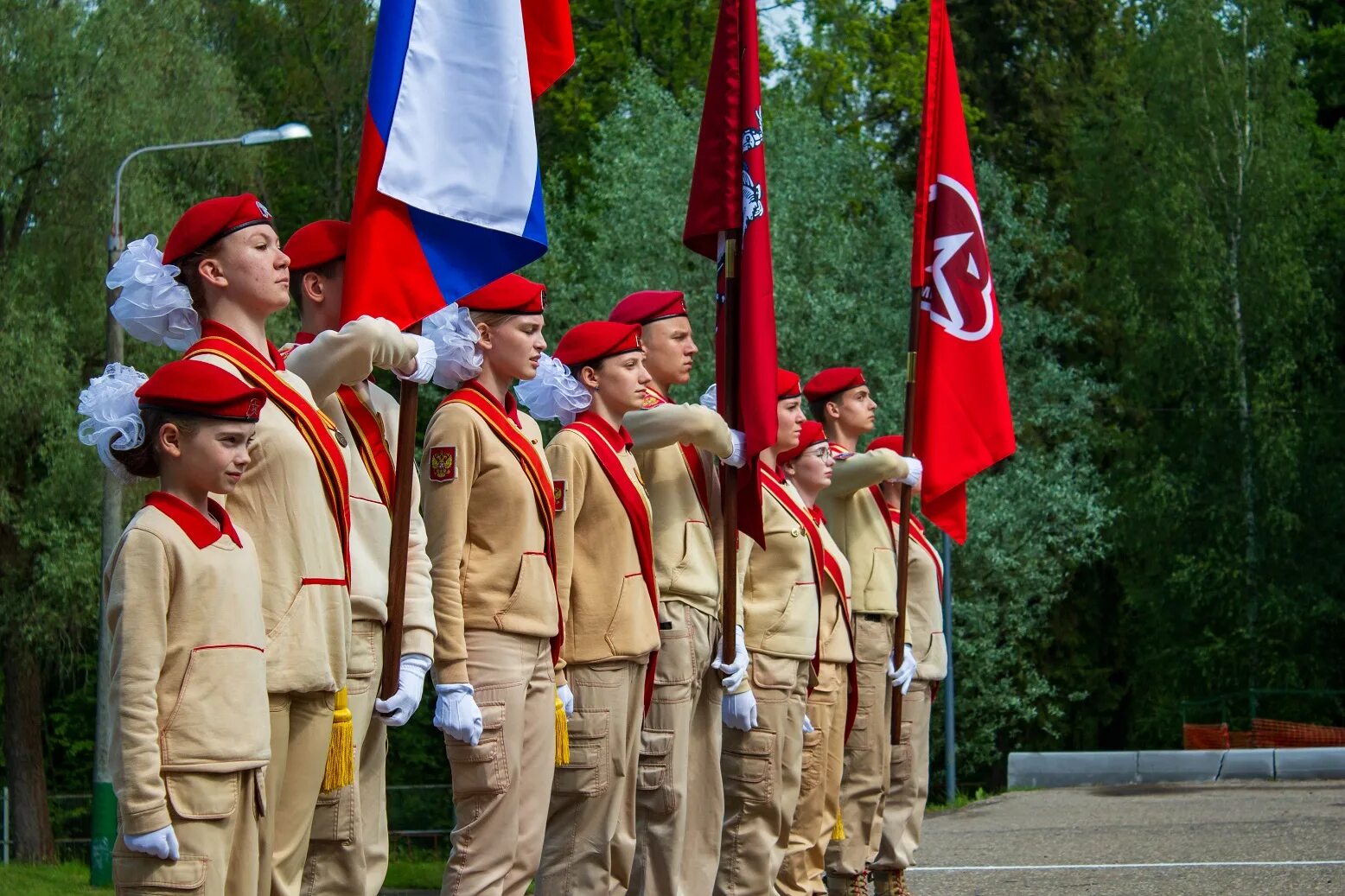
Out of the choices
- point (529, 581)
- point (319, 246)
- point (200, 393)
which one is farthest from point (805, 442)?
point (200, 393)

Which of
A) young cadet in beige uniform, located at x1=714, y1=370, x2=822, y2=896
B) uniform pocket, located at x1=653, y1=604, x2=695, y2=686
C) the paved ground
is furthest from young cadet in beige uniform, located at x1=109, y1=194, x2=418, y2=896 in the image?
the paved ground

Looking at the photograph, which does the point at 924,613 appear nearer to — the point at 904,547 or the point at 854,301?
the point at 904,547

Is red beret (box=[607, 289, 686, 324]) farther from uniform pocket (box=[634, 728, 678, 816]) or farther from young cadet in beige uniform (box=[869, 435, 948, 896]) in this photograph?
young cadet in beige uniform (box=[869, 435, 948, 896])

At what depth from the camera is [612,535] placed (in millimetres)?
6367

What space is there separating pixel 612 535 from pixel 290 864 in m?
2.01

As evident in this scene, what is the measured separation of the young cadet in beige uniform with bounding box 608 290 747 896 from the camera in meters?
6.68

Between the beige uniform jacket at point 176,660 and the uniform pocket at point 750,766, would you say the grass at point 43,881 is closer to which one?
the uniform pocket at point 750,766

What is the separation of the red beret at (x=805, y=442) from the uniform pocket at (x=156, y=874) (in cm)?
456

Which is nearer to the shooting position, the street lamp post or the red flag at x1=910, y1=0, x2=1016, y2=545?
the red flag at x1=910, y1=0, x2=1016, y2=545

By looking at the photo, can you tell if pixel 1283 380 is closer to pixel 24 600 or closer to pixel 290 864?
pixel 24 600

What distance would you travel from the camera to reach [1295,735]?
77.3 ft

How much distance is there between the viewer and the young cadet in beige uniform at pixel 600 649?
6188 millimetres

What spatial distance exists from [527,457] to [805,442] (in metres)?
2.77

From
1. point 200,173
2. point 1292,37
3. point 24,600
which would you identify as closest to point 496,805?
point 24,600
